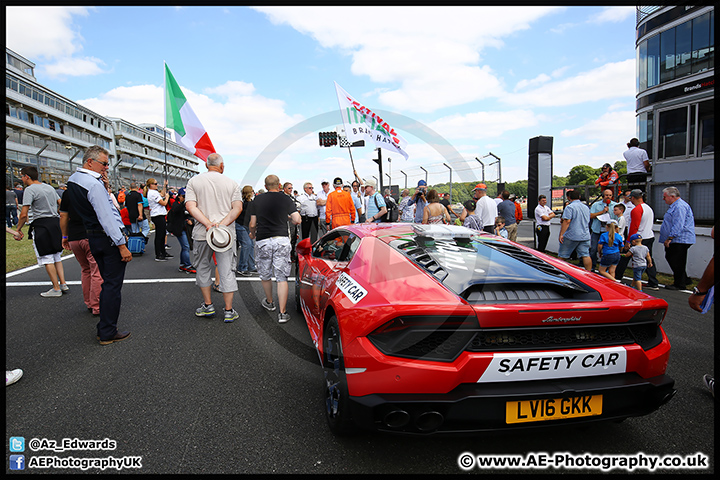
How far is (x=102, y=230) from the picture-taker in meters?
3.81

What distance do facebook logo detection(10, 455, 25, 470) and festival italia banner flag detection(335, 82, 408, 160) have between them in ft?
25.2

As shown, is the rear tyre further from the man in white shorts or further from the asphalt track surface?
the man in white shorts

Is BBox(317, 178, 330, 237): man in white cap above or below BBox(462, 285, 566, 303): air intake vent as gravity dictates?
above

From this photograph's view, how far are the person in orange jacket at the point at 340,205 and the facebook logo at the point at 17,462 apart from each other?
6.30 meters

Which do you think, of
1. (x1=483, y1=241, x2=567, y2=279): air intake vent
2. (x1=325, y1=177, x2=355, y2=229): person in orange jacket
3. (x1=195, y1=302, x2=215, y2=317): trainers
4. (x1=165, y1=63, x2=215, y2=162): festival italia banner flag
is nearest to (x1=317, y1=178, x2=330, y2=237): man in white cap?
(x1=325, y1=177, x2=355, y2=229): person in orange jacket

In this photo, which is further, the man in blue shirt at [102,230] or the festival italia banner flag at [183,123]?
the festival italia banner flag at [183,123]

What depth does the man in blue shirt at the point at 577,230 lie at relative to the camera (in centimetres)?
671

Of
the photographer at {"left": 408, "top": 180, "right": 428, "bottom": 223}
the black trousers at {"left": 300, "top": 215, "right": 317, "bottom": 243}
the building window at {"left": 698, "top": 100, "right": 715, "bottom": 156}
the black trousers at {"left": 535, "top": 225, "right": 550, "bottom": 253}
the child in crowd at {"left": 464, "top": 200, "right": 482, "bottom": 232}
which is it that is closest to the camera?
the child in crowd at {"left": 464, "top": 200, "right": 482, "bottom": 232}

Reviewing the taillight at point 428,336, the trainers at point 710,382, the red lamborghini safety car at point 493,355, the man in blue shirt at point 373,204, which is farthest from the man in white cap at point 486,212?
the taillight at point 428,336

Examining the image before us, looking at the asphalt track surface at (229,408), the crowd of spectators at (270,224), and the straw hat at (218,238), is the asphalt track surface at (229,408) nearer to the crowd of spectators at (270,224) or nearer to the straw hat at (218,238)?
the crowd of spectators at (270,224)

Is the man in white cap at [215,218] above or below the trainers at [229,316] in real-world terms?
above

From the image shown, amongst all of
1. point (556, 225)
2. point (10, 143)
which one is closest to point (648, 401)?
point (556, 225)
